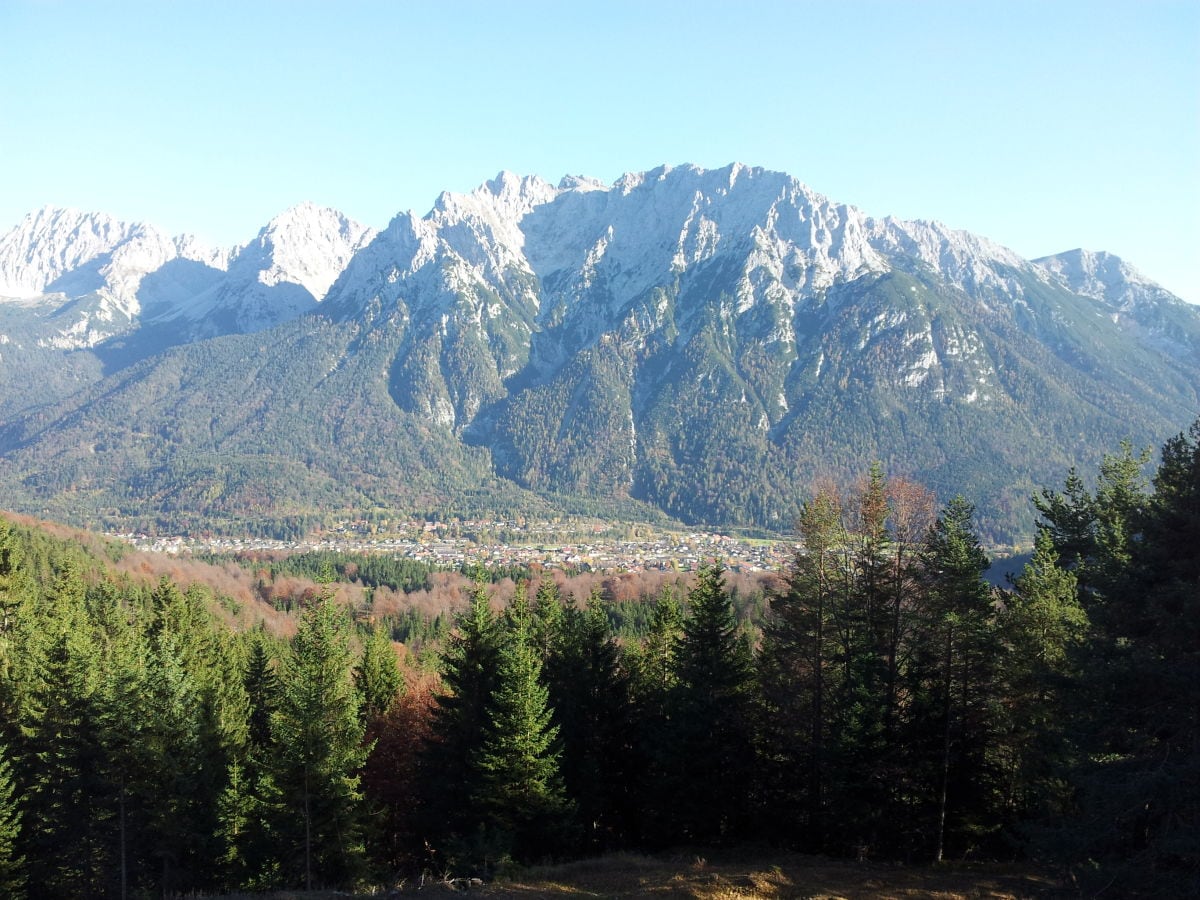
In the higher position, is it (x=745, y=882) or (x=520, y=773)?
(x=520, y=773)

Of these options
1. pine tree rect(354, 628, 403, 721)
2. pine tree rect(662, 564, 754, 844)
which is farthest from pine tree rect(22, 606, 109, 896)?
pine tree rect(662, 564, 754, 844)

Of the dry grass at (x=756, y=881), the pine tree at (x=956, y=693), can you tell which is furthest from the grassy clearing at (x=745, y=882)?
the pine tree at (x=956, y=693)

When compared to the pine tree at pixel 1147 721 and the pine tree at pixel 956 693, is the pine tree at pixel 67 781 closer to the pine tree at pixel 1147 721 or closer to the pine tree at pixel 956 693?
the pine tree at pixel 956 693

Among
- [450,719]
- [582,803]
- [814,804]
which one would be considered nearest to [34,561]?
[450,719]

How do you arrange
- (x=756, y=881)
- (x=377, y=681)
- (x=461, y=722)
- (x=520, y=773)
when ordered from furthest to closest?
(x=377, y=681), (x=461, y=722), (x=520, y=773), (x=756, y=881)

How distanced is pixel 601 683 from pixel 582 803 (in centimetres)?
486

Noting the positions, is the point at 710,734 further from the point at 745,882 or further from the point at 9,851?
the point at 9,851

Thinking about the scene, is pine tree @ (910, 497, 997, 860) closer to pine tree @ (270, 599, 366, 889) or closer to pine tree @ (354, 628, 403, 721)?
pine tree @ (270, 599, 366, 889)

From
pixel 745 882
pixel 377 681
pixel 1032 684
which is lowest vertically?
pixel 377 681

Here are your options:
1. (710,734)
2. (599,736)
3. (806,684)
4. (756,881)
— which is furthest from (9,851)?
(806,684)

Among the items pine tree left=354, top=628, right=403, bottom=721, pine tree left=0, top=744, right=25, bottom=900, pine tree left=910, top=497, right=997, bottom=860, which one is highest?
pine tree left=910, top=497, right=997, bottom=860

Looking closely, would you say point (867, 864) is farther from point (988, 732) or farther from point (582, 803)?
point (582, 803)

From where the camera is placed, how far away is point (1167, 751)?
15617 millimetres

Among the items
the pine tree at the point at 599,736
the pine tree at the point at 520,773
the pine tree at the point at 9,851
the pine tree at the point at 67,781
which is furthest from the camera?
the pine tree at the point at 599,736
